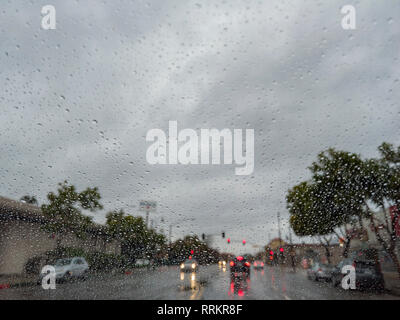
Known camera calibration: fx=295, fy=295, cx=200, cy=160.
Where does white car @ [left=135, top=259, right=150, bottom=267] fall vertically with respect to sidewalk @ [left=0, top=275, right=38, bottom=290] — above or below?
above

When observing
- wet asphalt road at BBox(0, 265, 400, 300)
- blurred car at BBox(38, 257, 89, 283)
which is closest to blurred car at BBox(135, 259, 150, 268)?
wet asphalt road at BBox(0, 265, 400, 300)

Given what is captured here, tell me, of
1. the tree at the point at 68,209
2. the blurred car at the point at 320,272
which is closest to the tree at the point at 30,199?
the tree at the point at 68,209

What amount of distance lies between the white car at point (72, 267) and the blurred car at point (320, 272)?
7.58 m

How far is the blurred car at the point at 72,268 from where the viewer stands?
7.81 m

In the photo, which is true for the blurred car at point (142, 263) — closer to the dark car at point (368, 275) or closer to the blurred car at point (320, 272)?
the dark car at point (368, 275)

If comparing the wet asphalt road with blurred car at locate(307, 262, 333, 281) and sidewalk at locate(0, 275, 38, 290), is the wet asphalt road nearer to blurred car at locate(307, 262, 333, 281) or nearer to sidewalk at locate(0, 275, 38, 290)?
sidewalk at locate(0, 275, 38, 290)

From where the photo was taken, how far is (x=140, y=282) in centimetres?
1039

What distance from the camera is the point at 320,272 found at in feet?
37.1

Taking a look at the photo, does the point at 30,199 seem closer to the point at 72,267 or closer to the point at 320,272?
the point at 72,267

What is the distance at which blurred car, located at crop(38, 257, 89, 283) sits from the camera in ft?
25.6

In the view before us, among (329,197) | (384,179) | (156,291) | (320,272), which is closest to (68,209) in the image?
(156,291)

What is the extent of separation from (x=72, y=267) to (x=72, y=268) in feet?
0.36
